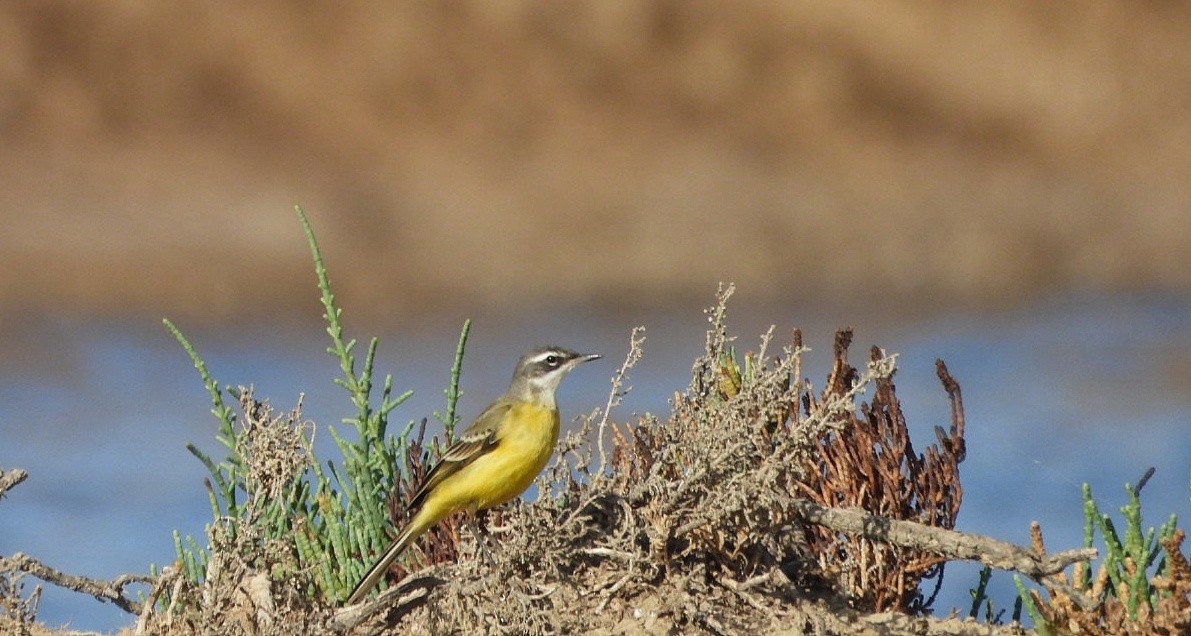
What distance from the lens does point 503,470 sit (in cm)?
748

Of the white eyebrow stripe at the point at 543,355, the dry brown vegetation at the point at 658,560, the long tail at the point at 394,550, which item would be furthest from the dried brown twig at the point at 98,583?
the white eyebrow stripe at the point at 543,355

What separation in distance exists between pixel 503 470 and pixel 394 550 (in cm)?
80

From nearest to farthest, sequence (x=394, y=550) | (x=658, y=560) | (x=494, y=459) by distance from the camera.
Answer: (x=658, y=560) < (x=494, y=459) < (x=394, y=550)

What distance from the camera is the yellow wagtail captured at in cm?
750

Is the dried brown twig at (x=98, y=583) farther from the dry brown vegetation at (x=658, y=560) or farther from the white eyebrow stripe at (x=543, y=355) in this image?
the white eyebrow stripe at (x=543, y=355)

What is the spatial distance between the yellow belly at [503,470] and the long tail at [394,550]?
120mm

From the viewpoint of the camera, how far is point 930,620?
7.12m

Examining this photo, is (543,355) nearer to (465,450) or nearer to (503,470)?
(465,450)

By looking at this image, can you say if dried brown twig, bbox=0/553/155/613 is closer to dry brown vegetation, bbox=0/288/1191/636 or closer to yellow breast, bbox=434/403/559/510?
dry brown vegetation, bbox=0/288/1191/636

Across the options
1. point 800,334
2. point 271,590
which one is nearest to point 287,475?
point 271,590

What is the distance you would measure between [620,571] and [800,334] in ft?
5.59

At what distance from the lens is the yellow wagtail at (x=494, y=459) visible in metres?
7.50

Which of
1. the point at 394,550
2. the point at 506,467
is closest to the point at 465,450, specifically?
the point at 506,467

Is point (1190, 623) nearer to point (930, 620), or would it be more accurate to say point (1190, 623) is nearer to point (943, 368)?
point (930, 620)
